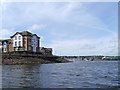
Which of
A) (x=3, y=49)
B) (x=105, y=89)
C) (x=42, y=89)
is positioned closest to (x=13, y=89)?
(x=42, y=89)

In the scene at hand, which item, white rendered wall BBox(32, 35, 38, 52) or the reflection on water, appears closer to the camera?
the reflection on water

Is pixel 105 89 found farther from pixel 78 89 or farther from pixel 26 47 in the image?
pixel 26 47

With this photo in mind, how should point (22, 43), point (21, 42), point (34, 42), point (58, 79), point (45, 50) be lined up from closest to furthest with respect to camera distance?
point (58, 79)
point (22, 43)
point (21, 42)
point (34, 42)
point (45, 50)

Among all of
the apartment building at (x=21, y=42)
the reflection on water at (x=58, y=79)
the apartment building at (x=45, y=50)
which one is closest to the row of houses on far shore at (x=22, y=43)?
the apartment building at (x=21, y=42)

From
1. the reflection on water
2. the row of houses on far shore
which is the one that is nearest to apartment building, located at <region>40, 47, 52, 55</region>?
the row of houses on far shore

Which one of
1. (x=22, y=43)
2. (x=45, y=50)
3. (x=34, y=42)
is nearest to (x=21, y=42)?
(x=22, y=43)

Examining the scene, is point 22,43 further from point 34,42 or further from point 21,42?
point 34,42

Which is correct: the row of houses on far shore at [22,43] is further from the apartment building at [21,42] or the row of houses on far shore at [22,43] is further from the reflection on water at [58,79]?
the reflection on water at [58,79]

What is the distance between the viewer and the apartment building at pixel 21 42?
85938mm

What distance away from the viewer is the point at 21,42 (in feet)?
282

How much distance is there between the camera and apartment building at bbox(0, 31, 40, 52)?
3383 inches

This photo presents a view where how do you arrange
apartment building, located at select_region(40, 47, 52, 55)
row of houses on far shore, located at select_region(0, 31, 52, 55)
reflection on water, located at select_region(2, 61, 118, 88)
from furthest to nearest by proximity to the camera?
1. apartment building, located at select_region(40, 47, 52, 55)
2. row of houses on far shore, located at select_region(0, 31, 52, 55)
3. reflection on water, located at select_region(2, 61, 118, 88)

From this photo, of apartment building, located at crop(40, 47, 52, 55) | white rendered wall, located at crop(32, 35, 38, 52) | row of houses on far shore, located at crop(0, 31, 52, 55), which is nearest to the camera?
row of houses on far shore, located at crop(0, 31, 52, 55)

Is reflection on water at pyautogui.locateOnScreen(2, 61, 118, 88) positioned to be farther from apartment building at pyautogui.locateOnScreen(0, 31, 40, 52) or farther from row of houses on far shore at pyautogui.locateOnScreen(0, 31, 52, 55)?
apartment building at pyautogui.locateOnScreen(0, 31, 40, 52)
